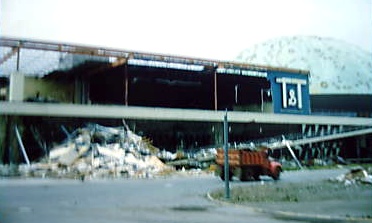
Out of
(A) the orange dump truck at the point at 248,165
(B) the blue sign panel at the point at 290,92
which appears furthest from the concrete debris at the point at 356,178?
(B) the blue sign panel at the point at 290,92

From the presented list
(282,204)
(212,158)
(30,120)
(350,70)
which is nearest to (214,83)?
(212,158)

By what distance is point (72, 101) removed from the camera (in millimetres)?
28797

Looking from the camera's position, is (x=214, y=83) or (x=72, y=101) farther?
(x=214, y=83)

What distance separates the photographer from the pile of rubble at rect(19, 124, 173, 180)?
2444 centimetres

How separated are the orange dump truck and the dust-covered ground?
17.6ft

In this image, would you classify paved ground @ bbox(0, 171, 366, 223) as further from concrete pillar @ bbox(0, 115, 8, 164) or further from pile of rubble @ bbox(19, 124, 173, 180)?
pile of rubble @ bbox(19, 124, 173, 180)

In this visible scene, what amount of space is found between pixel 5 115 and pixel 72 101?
15.1 ft

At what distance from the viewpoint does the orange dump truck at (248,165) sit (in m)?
21.0

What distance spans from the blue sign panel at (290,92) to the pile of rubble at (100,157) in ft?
35.0

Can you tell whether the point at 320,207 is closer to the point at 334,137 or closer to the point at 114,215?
the point at 114,215

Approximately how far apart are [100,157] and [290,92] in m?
16.3

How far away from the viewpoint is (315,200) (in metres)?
12.5

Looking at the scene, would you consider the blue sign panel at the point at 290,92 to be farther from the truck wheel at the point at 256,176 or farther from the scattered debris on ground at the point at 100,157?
the truck wheel at the point at 256,176

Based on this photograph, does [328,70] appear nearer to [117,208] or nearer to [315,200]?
[315,200]
